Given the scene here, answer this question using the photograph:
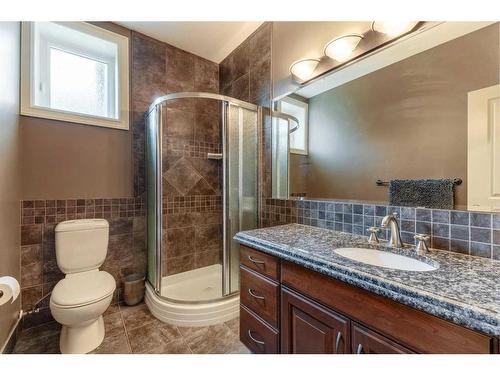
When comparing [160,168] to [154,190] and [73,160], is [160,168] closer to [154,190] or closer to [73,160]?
[154,190]

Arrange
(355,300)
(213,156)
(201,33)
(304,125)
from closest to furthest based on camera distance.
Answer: (355,300) → (304,125) → (201,33) → (213,156)

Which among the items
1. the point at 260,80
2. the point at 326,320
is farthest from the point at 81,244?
the point at 260,80

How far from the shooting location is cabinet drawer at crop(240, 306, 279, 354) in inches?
43.4

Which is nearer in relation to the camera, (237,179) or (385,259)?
(385,259)

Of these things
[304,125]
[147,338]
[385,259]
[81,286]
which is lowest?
[147,338]

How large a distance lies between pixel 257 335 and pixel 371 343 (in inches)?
26.2

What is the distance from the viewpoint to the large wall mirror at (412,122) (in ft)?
3.12

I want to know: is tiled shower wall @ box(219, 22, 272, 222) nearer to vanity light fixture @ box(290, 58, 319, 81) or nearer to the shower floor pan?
vanity light fixture @ box(290, 58, 319, 81)

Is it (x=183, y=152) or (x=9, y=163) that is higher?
(x=183, y=152)

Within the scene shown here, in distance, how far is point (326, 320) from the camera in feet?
2.82

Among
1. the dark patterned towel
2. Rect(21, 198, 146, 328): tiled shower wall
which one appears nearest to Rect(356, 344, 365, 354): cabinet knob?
the dark patterned towel

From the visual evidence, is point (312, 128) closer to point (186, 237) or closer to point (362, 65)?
point (362, 65)

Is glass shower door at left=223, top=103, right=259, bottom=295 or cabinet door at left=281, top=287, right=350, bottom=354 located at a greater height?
glass shower door at left=223, top=103, right=259, bottom=295

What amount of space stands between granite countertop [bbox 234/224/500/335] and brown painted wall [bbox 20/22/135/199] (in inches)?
64.5
